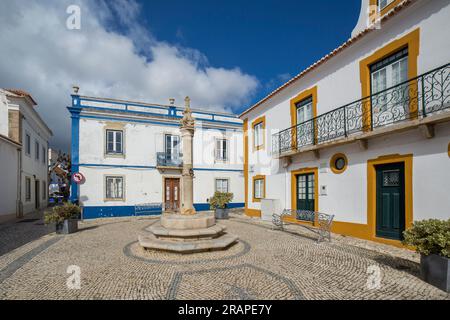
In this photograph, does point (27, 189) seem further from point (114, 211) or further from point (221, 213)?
point (221, 213)

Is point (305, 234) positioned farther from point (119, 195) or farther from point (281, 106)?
point (119, 195)

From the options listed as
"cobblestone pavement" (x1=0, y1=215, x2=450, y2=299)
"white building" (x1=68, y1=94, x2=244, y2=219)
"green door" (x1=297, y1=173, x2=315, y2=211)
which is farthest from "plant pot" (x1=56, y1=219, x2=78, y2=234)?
"green door" (x1=297, y1=173, x2=315, y2=211)

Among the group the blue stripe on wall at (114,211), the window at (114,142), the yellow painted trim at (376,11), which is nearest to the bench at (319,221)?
the yellow painted trim at (376,11)

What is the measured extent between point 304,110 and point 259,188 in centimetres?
490

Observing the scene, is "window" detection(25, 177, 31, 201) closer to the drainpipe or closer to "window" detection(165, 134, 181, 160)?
the drainpipe

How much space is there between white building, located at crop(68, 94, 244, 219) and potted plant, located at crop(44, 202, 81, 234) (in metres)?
4.73

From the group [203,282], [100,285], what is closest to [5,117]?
[100,285]

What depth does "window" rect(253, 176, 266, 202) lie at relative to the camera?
12508 mm

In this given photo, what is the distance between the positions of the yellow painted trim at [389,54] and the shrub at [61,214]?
34.1 feet

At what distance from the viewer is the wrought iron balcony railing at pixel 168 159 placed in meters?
15.0

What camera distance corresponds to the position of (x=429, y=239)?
3.92 m

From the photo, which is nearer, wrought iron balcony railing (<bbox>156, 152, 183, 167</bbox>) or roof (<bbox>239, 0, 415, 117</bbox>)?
roof (<bbox>239, 0, 415, 117</bbox>)

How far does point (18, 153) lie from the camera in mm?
13250
